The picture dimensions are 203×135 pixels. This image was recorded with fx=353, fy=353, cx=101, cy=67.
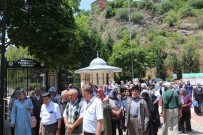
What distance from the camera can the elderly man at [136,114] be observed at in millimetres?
8414

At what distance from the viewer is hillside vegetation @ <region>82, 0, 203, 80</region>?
191ft

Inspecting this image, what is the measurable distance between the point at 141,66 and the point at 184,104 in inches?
1721

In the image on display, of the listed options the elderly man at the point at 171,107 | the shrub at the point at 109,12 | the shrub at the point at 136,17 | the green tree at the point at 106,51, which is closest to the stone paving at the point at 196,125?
the elderly man at the point at 171,107

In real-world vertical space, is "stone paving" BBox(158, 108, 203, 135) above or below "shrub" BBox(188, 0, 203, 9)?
below

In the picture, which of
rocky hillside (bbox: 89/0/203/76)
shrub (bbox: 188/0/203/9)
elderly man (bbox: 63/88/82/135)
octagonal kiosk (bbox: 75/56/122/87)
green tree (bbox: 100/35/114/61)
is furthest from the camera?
shrub (bbox: 188/0/203/9)

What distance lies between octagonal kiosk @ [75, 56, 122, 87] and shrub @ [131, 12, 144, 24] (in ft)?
257

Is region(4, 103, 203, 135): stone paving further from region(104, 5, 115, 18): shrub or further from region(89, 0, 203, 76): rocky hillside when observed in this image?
region(104, 5, 115, 18): shrub

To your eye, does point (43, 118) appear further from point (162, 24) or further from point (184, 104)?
point (162, 24)

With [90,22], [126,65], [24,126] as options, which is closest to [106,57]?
[126,65]

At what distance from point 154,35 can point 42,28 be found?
79870mm

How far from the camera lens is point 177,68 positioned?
6500cm

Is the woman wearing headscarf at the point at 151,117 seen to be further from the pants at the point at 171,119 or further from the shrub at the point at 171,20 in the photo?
the shrub at the point at 171,20

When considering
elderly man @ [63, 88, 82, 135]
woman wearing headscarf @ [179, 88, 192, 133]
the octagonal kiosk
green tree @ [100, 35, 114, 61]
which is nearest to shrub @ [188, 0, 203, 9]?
green tree @ [100, 35, 114, 61]

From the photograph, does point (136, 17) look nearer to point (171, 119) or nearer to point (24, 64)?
point (24, 64)
